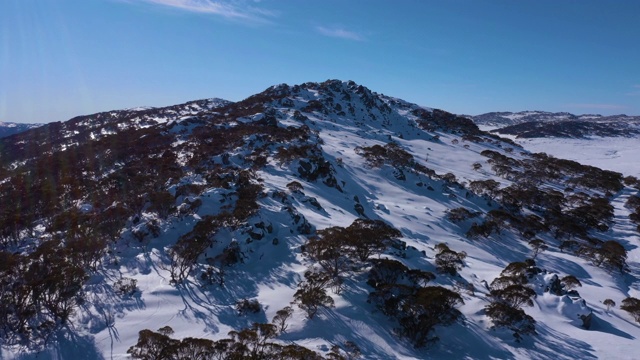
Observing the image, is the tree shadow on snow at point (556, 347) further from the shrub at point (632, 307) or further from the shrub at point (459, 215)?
the shrub at point (459, 215)

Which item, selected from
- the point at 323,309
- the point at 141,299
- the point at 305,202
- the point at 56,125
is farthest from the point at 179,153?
the point at 56,125

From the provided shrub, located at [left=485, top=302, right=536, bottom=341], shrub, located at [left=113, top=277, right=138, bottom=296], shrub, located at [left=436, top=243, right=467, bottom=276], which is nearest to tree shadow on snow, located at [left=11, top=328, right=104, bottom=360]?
shrub, located at [left=113, top=277, right=138, bottom=296]

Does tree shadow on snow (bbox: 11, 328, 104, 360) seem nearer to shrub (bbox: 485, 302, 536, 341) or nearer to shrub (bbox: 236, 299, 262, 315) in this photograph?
shrub (bbox: 236, 299, 262, 315)

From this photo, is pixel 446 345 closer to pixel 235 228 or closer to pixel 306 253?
pixel 306 253

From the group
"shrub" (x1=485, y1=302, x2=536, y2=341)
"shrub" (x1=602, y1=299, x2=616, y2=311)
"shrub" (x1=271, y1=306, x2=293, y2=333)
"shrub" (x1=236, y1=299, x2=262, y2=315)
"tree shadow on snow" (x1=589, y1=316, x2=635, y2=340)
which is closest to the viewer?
"shrub" (x1=271, y1=306, x2=293, y2=333)

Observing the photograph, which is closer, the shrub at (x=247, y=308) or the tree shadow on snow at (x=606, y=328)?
the shrub at (x=247, y=308)

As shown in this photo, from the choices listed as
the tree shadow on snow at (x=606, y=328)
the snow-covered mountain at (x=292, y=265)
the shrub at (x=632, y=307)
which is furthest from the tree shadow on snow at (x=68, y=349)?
the shrub at (x=632, y=307)

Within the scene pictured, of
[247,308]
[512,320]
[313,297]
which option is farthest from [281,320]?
[512,320]

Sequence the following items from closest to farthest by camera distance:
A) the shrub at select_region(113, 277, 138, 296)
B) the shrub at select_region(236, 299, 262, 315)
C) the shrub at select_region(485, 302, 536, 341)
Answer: the shrub at select_region(236, 299, 262, 315), the shrub at select_region(485, 302, 536, 341), the shrub at select_region(113, 277, 138, 296)

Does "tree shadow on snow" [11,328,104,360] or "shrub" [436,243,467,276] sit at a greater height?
"shrub" [436,243,467,276]

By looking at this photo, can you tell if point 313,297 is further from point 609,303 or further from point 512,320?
point 609,303
